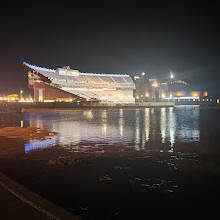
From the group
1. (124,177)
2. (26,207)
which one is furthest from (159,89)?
(26,207)

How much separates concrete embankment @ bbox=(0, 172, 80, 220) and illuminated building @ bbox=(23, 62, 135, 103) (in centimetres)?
8308

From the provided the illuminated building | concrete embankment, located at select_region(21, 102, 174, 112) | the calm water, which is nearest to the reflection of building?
the illuminated building

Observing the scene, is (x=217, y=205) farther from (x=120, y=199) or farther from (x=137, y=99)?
(x=137, y=99)

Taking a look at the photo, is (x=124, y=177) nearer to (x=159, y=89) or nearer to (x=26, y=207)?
(x=26, y=207)


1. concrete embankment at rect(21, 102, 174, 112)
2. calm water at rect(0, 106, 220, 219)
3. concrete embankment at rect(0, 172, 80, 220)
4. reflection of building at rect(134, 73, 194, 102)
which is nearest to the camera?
concrete embankment at rect(0, 172, 80, 220)

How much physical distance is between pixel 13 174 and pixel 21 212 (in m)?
3.61

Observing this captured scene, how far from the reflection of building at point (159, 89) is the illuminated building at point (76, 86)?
410 centimetres

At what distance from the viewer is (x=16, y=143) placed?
14500mm

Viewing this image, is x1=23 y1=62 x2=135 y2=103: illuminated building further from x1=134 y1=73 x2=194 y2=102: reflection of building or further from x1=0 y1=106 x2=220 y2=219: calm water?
x1=0 y1=106 x2=220 y2=219: calm water

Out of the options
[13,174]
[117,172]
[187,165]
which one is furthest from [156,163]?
[13,174]

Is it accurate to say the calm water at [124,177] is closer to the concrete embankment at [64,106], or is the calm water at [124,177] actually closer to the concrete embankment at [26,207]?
the concrete embankment at [26,207]

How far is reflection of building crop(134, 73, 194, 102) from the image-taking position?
373 ft

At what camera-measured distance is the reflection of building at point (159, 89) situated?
4478 inches

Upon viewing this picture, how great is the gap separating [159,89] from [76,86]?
3874cm
